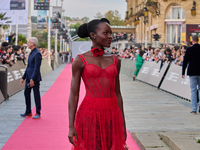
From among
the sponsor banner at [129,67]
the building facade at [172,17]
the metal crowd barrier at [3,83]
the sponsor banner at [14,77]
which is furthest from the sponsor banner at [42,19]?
the metal crowd barrier at [3,83]

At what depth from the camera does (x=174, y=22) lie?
38469 millimetres

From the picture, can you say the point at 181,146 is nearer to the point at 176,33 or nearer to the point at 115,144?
the point at 115,144

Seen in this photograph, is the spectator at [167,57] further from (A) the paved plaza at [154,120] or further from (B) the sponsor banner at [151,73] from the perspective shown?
(A) the paved plaza at [154,120]

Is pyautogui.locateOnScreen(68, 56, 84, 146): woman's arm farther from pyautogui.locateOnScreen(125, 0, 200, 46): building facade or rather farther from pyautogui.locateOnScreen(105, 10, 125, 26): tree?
pyautogui.locateOnScreen(105, 10, 125, 26): tree

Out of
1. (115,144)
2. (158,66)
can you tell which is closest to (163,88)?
(158,66)

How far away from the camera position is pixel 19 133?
7629mm

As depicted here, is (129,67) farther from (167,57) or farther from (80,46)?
(80,46)

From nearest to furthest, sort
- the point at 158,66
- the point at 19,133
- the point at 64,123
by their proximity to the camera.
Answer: the point at 19,133, the point at 64,123, the point at 158,66

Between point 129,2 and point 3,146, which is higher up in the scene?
point 129,2

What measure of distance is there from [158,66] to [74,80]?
1445 cm

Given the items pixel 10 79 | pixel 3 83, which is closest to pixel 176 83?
pixel 10 79

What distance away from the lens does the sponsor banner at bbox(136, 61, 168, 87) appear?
56.0 feet

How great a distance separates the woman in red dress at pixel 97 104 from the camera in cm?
360

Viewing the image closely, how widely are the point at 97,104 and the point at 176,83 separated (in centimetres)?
1105
